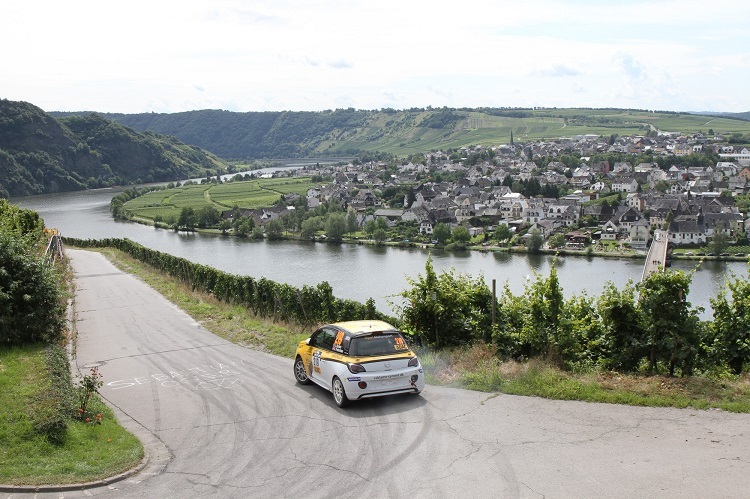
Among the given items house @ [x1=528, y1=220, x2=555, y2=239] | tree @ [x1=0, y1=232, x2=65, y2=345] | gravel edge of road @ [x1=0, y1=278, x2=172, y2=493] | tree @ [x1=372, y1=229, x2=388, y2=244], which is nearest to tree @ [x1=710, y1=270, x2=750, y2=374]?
gravel edge of road @ [x1=0, y1=278, x2=172, y2=493]

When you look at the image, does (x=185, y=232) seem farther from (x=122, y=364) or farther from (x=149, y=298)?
(x=122, y=364)

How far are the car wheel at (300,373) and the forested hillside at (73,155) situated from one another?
137 m

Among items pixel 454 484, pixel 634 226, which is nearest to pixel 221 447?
pixel 454 484

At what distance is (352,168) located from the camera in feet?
592

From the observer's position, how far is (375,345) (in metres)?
10.4

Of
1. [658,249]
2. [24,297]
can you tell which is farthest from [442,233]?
[24,297]

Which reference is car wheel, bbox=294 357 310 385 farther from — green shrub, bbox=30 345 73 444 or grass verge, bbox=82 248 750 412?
green shrub, bbox=30 345 73 444

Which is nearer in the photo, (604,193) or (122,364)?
(122,364)

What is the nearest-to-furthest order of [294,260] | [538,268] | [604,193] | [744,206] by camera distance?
[538,268] < [294,260] < [744,206] < [604,193]

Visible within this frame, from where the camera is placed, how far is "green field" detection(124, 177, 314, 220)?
11050 centimetres

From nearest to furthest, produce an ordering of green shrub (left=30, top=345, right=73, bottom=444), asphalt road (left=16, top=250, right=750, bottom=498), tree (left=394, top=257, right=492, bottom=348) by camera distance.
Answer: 1. asphalt road (left=16, top=250, right=750, bottom=498)
2. green shrub (left=30, top=345, right=73, bottom=444)
3. tree (left=394, top=257, right=492, bottom=348)

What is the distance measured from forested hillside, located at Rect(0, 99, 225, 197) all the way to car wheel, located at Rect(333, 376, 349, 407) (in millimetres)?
138502

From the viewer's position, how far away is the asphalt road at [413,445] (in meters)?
7.32

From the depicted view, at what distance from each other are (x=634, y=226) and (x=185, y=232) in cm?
→ 5839
